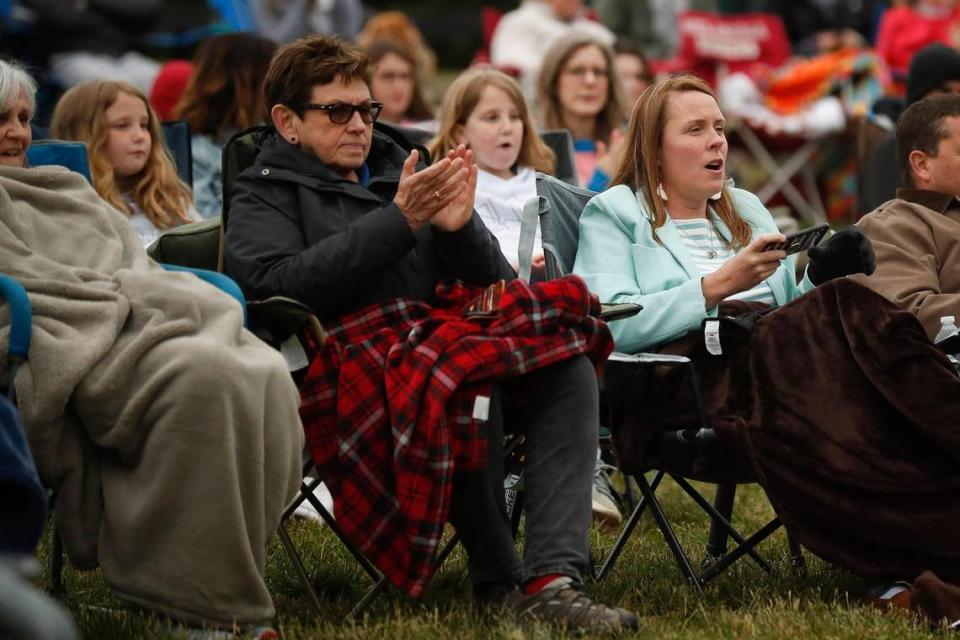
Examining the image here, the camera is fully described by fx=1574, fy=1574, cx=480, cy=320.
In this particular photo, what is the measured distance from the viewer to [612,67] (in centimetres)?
761

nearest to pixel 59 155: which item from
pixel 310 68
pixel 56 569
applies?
pixel 310 68

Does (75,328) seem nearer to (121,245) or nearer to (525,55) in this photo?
(121,245)

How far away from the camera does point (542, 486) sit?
3855mm

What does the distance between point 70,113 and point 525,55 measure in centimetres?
503

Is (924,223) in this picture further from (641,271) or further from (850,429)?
(850,429)

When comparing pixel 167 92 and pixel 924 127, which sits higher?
pixel 924 127

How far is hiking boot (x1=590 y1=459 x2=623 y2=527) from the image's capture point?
5359 millimetres

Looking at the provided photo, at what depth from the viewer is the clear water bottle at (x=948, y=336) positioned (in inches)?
168

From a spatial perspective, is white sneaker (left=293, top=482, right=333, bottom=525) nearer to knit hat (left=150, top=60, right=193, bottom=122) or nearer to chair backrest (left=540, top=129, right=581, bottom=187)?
chair backrest (left=540, top=129, right=581, bottom=187)

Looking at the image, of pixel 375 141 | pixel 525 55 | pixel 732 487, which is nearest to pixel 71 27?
pixel 525 55

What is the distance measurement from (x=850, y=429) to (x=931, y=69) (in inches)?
147

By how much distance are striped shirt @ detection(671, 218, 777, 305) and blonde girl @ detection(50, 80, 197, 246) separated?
2.10m

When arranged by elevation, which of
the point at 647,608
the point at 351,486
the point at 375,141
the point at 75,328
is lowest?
the point at 647,608

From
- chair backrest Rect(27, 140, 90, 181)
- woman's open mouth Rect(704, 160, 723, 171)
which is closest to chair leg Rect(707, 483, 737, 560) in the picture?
woman's open mouth Rect(704, 160, 723, 171)
